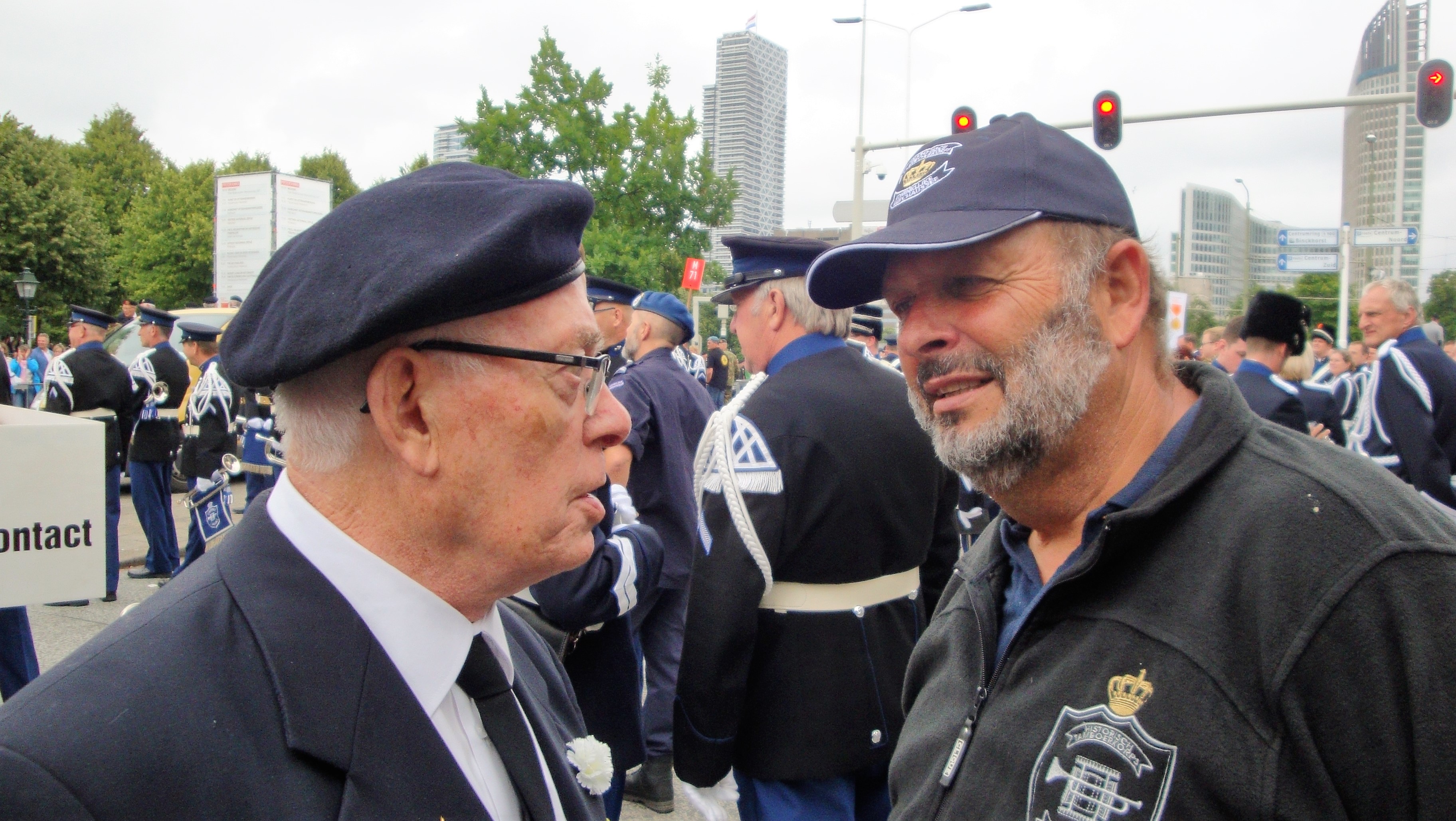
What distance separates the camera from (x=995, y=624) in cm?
172

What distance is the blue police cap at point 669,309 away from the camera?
17.4 ft

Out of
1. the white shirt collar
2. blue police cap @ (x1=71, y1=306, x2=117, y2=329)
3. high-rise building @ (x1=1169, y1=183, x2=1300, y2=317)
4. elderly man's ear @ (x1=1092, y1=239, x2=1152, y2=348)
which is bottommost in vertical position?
the white shirt collar

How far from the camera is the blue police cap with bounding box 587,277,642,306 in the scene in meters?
5.80

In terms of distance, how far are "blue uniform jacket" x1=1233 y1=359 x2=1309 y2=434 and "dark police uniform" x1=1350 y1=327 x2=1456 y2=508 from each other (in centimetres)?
104

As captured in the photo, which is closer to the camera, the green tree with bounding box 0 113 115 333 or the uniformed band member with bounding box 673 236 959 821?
the uniformed band member with bounding box 673 236 959 821

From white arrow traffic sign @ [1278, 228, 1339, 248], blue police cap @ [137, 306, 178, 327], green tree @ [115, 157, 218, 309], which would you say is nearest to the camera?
blue police cap @ [137, 306, 178, 327]

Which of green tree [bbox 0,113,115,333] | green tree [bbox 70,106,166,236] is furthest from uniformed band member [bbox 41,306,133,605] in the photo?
green tree [bbox 70,106,166,236]

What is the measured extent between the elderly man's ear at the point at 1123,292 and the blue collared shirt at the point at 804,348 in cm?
154

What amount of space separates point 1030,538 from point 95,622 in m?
7.50

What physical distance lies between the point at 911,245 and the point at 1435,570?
2.86 ft

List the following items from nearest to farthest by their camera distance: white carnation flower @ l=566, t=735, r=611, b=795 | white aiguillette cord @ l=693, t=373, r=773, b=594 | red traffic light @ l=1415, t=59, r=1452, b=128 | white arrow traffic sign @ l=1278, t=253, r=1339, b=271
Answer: white carnation flower @ l=566, t=735, r=611, b=795
white aiguillette cord @ l=693, t=373, r=773, b=594
red traffic light @ l=1415, t=59, r=1452, b=128
white arrow traffic sign @ l=1278, t=253, r=1339, b=271

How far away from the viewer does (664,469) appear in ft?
15.5

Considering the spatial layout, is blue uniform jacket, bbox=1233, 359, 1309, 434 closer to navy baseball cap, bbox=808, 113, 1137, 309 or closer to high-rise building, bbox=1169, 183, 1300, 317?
navy baseball cap, bbox=808, 113, 1137, 309

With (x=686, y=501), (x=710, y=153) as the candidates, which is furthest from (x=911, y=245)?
(x=710, y=153)
